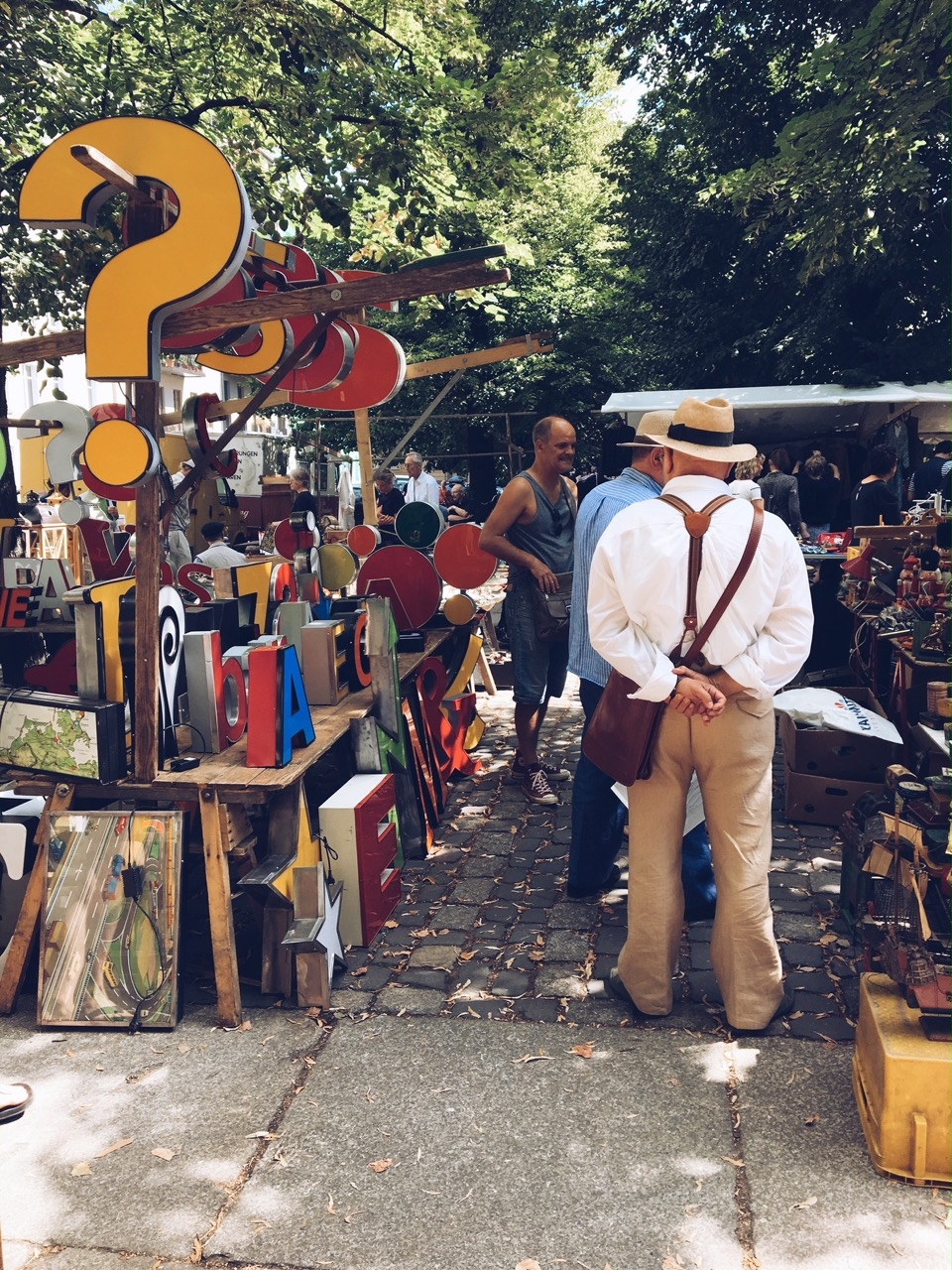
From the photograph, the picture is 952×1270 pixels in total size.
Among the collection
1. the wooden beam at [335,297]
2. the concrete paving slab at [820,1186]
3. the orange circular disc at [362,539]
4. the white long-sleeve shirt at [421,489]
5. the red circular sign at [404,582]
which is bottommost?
the concrete paving slab at [820,1186]

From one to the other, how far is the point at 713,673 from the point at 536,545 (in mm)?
2478

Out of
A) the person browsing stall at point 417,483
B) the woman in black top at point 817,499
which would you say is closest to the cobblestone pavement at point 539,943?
the woman in black top at point 817,499

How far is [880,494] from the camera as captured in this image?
9.16m

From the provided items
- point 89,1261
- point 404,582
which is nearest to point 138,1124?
point 89,1261

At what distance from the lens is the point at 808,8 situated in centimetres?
1252

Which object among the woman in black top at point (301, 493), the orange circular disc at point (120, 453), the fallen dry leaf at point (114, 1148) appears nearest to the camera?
the fallen dry leaf at point (114, 1148)

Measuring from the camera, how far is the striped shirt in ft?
14.3

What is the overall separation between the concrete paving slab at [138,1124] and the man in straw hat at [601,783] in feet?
4.87

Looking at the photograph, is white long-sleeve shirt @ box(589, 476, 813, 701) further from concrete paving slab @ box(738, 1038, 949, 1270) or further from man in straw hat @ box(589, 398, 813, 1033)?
concrete paving slab @ box(738, 1038, 949, 1270)

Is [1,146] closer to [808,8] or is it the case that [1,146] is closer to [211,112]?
[211,112]

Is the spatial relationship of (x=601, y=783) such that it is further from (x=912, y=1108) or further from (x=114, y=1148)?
(x=114, y=1148)

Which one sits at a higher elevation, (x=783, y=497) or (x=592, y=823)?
(x=783, y=497)

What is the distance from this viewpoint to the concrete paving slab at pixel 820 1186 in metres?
2.50

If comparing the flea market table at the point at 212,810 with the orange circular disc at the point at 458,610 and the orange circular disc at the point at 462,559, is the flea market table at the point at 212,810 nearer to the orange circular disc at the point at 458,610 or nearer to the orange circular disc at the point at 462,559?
the orange circular disc at the point at 462,559
